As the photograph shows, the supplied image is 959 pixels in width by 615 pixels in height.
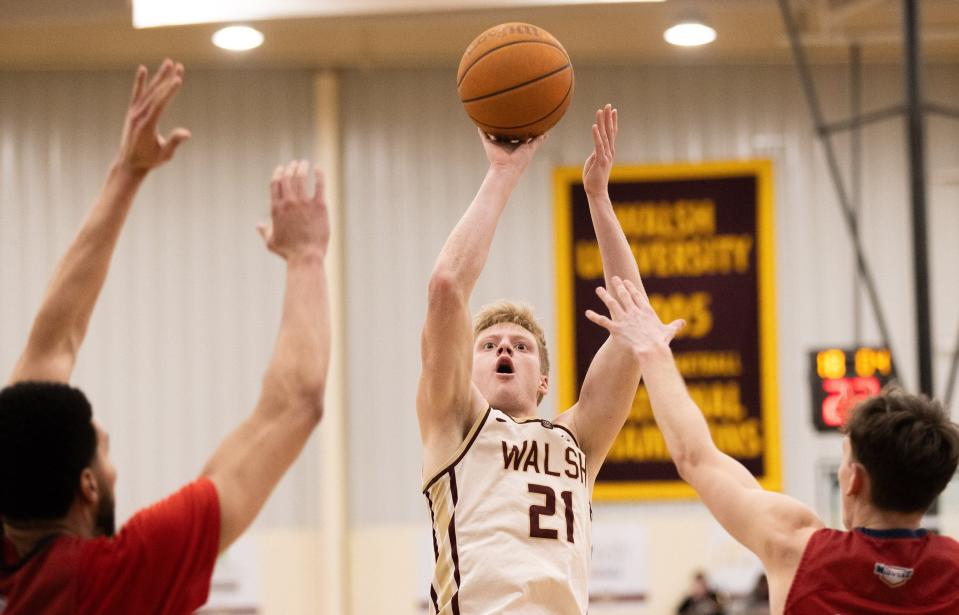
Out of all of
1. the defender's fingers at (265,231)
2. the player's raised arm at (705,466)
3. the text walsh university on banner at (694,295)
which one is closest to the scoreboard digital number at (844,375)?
the text walsh university on banner at (694,295)

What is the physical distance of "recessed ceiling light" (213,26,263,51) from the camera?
9.66 metres

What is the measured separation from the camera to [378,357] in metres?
10.7

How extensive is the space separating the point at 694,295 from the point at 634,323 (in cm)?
712

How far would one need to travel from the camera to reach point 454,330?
355 cm

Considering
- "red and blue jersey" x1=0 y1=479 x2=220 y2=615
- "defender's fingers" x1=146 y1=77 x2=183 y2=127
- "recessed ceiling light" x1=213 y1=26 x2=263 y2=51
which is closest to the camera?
"red and blue jersey" x1=0 y1=479 x2=220 y2=615

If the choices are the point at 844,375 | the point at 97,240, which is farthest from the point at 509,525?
the point at 844,375

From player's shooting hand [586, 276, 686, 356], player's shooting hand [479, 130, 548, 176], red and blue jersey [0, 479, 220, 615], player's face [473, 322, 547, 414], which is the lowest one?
red and blue jersey [0, 479, 220, 615]

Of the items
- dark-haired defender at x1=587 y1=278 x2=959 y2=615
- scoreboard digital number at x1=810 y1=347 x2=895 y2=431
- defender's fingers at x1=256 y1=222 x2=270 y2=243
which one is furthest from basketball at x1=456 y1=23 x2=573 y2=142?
scoreboard digital number at x1=810 y1=347 x2=895 y2=431

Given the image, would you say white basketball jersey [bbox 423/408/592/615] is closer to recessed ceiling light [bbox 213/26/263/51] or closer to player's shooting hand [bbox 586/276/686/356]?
player's shooting hand [bbox 586/276/686/356]

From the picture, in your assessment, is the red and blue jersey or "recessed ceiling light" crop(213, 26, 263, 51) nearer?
the red and blue jersey

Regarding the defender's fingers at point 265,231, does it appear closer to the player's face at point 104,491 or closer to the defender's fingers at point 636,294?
the player's face at point 104,491

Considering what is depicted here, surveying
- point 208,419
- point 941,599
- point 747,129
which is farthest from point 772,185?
point 941,599

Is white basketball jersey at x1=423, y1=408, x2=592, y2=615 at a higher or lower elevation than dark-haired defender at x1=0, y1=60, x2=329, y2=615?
lower

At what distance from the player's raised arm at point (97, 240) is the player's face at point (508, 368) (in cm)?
153
